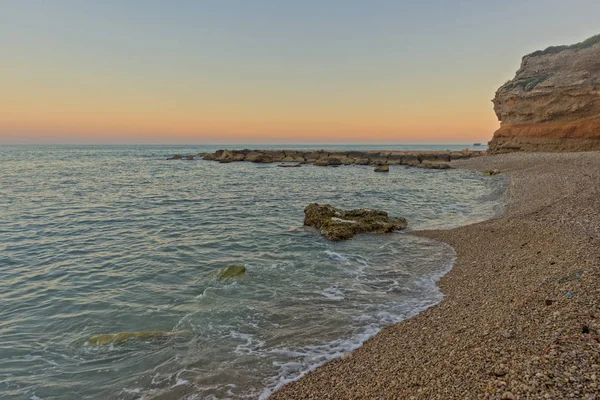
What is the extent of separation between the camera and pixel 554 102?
37.2 meters

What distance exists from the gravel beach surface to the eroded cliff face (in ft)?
116

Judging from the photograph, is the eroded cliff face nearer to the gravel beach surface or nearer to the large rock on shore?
the large rock on shore

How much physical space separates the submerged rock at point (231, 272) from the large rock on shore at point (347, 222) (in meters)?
4.25

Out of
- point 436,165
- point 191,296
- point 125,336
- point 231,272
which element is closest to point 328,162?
point 436,165

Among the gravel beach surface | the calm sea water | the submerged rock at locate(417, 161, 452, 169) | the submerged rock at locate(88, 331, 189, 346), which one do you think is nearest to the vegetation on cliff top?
the submerged rock at locate(417, 161, 452, 169)

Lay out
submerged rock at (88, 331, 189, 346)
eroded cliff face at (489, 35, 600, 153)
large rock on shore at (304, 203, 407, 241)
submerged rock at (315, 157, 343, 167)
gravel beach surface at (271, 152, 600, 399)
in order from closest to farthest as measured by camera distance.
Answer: gravel beach surface at (271, 152, 600, 399) → submerged rock at (88, 331, 189, 346) → large rock on shore at (304, 203, 407, 241) → eroded cliff face at (489, 35, 600, 153) → submerged rock at (315, 157, 343, 167)

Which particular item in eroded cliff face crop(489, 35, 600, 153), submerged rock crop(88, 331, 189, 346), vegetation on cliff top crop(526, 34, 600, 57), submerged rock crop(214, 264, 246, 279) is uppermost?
vegetation on cliff top crop(526, 34, 600, 57)

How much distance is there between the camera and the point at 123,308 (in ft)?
23.3

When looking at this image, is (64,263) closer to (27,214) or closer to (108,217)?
(108,217)

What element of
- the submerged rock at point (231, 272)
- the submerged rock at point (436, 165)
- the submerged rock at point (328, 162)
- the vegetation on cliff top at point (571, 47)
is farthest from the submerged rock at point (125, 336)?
the vegetation on cliff top at point (571, 47)

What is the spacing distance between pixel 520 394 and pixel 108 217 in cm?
1669

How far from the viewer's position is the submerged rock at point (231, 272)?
8755 millimetres

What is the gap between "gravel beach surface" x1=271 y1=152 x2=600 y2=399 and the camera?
3492mm

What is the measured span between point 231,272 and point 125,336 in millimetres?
3184
